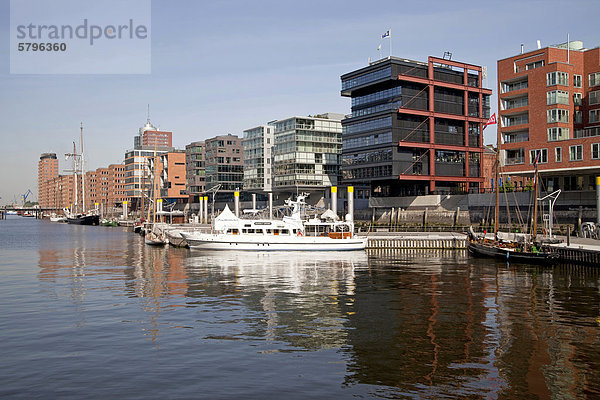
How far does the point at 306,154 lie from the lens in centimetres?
13400

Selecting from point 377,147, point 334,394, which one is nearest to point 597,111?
point 377,147

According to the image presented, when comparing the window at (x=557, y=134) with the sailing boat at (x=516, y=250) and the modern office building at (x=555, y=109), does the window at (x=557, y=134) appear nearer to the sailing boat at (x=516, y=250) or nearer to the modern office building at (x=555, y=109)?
the modern office building at (x=555, y=109)

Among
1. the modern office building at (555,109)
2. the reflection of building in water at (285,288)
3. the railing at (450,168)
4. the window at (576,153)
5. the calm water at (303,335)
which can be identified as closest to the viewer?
the calm water at (303,335)

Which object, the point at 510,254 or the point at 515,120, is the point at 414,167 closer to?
the point at 515,120

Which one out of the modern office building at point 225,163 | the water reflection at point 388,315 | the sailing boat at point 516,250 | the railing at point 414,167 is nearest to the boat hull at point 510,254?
the sailing boat at point 516,250

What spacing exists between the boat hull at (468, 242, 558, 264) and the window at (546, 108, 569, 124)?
95.8ft

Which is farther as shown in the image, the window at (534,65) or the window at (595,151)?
the window at (534,65)

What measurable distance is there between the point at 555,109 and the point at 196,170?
139 m

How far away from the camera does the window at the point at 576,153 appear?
73.7 meters

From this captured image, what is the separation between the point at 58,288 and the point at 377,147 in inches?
3076

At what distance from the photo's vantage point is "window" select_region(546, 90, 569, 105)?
265 feet

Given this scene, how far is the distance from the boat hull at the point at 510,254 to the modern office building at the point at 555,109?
22.8 m

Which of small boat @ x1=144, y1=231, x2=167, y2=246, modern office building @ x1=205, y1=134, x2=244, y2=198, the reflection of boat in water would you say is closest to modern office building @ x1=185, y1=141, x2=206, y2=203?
modern office building @ x1=205, y1=134, x2=244, y2=198

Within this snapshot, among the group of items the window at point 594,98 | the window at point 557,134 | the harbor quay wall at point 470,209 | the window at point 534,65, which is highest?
the window at point 534,65
